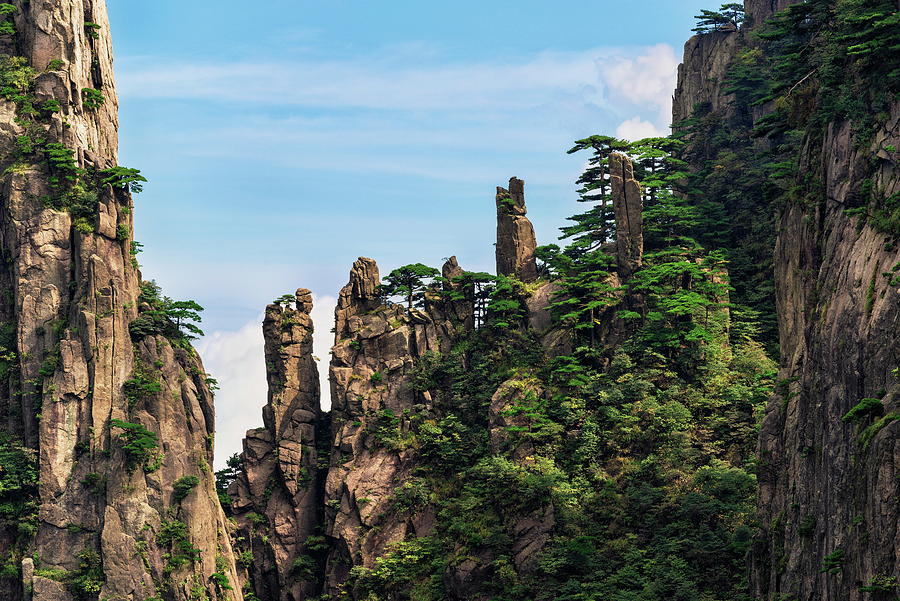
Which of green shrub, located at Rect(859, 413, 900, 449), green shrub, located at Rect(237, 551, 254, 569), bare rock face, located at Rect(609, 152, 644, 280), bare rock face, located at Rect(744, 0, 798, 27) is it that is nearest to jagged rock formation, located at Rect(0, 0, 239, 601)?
green shrub, located at Rect(237, 551, 254, 569)

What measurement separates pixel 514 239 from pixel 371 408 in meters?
16.5

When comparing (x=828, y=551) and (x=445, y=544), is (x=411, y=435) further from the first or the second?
(x=828, y=551)

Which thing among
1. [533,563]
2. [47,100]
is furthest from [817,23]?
[47,100]

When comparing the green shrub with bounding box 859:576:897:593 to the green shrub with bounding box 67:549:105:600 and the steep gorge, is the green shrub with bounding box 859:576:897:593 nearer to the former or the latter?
the steep gorge

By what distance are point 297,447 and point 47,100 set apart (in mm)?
30557

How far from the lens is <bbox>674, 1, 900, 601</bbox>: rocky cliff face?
156 feet

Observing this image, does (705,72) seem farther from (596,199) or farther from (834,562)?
(834,562)

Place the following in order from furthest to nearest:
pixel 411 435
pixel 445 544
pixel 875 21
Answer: pixel 411 435 < pixel 445 544 < pixel 875 21

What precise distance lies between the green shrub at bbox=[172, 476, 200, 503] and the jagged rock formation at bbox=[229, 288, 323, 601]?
695 cm

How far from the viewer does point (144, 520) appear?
82812 mm

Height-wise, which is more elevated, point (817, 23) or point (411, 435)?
point (817, 23)

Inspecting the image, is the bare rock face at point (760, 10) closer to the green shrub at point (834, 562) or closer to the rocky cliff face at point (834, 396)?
the rocky cliff face at point (834, 396)

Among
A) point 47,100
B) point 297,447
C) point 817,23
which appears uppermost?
point 47,100

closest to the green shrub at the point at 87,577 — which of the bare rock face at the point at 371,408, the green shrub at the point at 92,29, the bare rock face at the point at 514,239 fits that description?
the bare rock face at the point at 371,408
